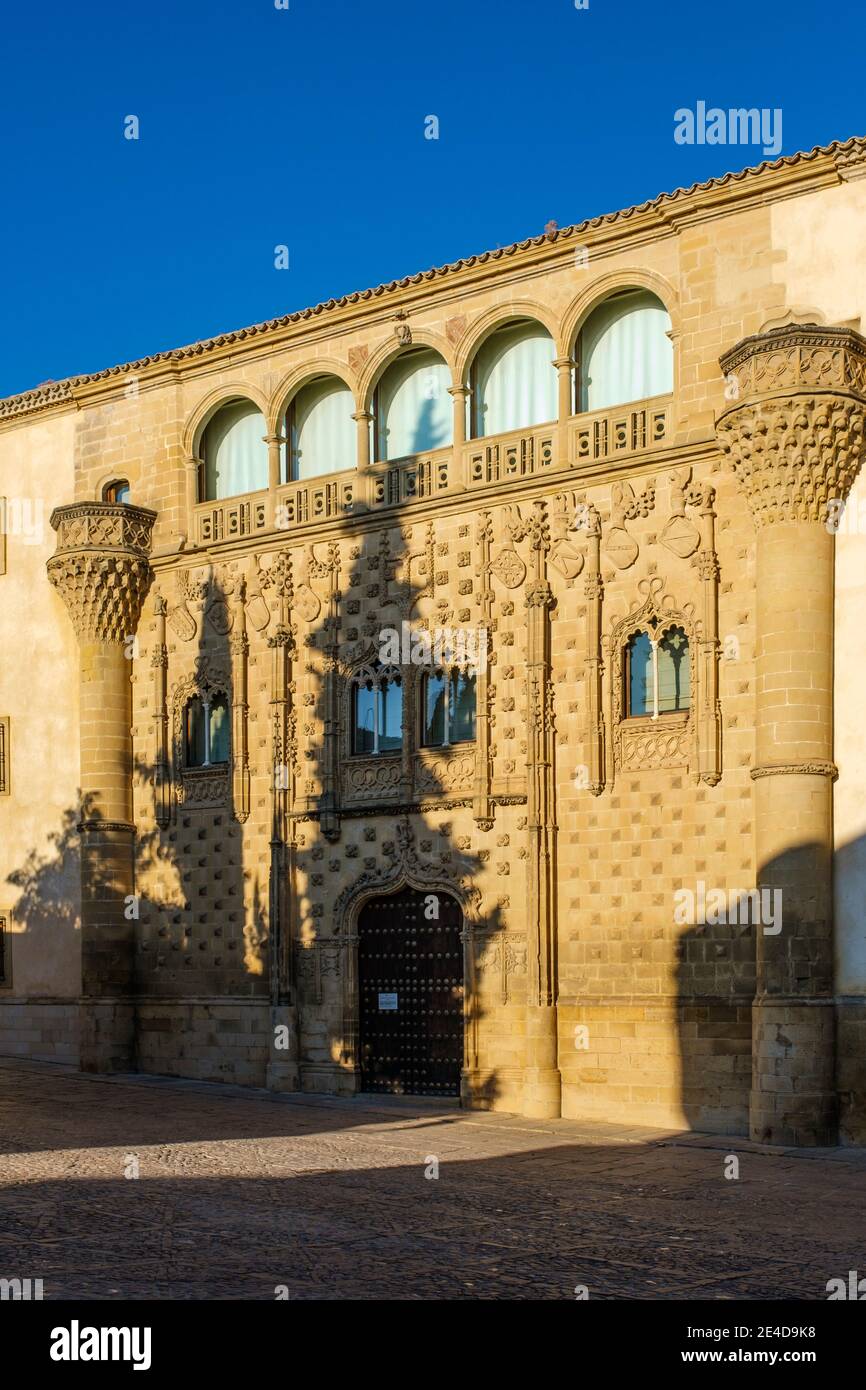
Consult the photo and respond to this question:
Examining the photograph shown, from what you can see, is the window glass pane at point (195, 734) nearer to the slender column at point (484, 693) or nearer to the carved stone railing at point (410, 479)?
the carved stone railing at point (410, 479)

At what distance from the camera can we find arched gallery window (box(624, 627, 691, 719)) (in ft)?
73.0

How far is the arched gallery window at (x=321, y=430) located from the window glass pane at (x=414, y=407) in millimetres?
597

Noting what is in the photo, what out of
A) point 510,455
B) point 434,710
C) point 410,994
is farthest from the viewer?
point 434,710

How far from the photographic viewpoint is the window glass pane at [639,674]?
22609 mm

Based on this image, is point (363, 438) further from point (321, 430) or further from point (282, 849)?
point (282, 849)

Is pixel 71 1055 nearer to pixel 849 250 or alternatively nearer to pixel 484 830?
pixel 484 830

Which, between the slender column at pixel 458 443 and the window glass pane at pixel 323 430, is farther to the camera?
the window glass pane at pixel 323 430

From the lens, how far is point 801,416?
2058 cm

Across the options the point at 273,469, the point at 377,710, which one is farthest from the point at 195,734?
the point at 273,469

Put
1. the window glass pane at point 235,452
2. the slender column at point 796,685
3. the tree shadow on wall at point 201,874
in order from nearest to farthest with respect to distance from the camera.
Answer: the slender column at point 796,685 < the tree shadow on wall at point 201,874 < the window glass pane at point 235,452

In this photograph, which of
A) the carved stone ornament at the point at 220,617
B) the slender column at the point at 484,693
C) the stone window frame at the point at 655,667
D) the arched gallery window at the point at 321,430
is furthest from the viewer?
the carved stone ornament at the point at 220,617

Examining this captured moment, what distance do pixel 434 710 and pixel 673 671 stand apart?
12.4 ft

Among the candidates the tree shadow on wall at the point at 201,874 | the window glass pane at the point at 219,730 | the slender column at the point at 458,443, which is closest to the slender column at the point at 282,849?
the tree shadow on wall at the point at 201,874
